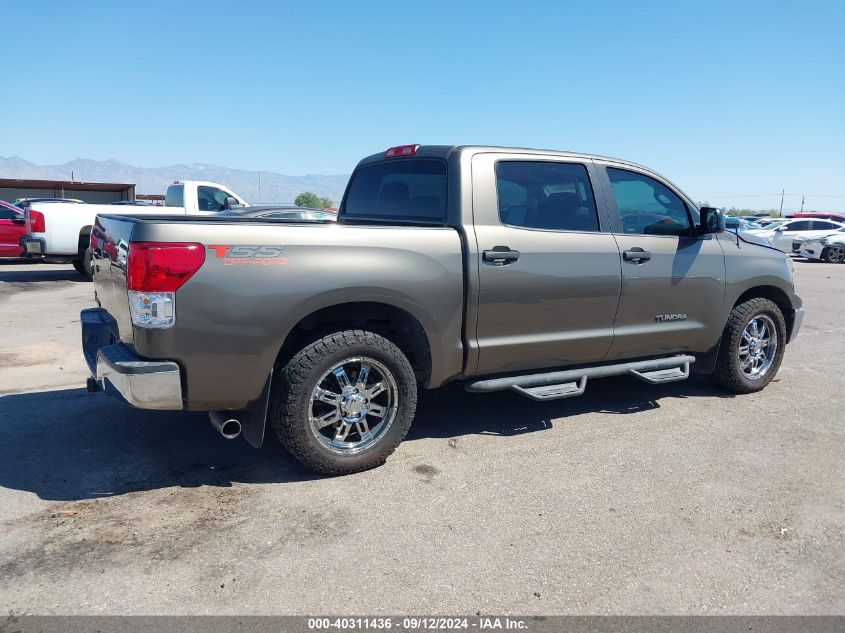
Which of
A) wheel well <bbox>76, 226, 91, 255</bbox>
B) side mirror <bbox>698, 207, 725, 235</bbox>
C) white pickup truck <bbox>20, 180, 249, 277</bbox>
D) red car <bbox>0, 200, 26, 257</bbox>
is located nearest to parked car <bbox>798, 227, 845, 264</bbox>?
white pickup truck <bbox>20, 180, 249, 277</bbox>

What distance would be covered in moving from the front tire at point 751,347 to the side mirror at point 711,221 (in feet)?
2.69

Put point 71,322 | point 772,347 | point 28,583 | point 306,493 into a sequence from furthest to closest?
point 71,322
point 772,347
point 306,493
point 28,583

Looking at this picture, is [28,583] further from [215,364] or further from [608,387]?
[608,387]

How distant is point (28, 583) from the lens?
2809 millimetres

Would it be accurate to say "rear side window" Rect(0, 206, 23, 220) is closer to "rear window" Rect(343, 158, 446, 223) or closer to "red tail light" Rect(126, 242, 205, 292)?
"rear window" Rect(343, 158, 446, 223)

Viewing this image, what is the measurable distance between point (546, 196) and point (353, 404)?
2.05 meters

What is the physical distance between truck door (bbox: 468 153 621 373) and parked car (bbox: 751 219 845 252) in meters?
23.0

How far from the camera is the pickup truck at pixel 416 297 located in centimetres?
341

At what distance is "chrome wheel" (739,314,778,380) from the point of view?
229 inches

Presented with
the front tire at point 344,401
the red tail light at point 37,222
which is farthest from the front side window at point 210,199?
the front tire at point 344,401

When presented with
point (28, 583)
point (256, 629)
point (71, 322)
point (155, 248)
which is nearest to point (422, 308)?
point (155, 248)

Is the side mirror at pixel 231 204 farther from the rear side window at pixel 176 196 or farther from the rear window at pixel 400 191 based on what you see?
the rear window at pixel 400 191

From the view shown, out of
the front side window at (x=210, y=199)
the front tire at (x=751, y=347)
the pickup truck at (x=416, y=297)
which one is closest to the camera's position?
the pickup truck at (x=416, y=297)

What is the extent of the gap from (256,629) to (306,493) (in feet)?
4.02
